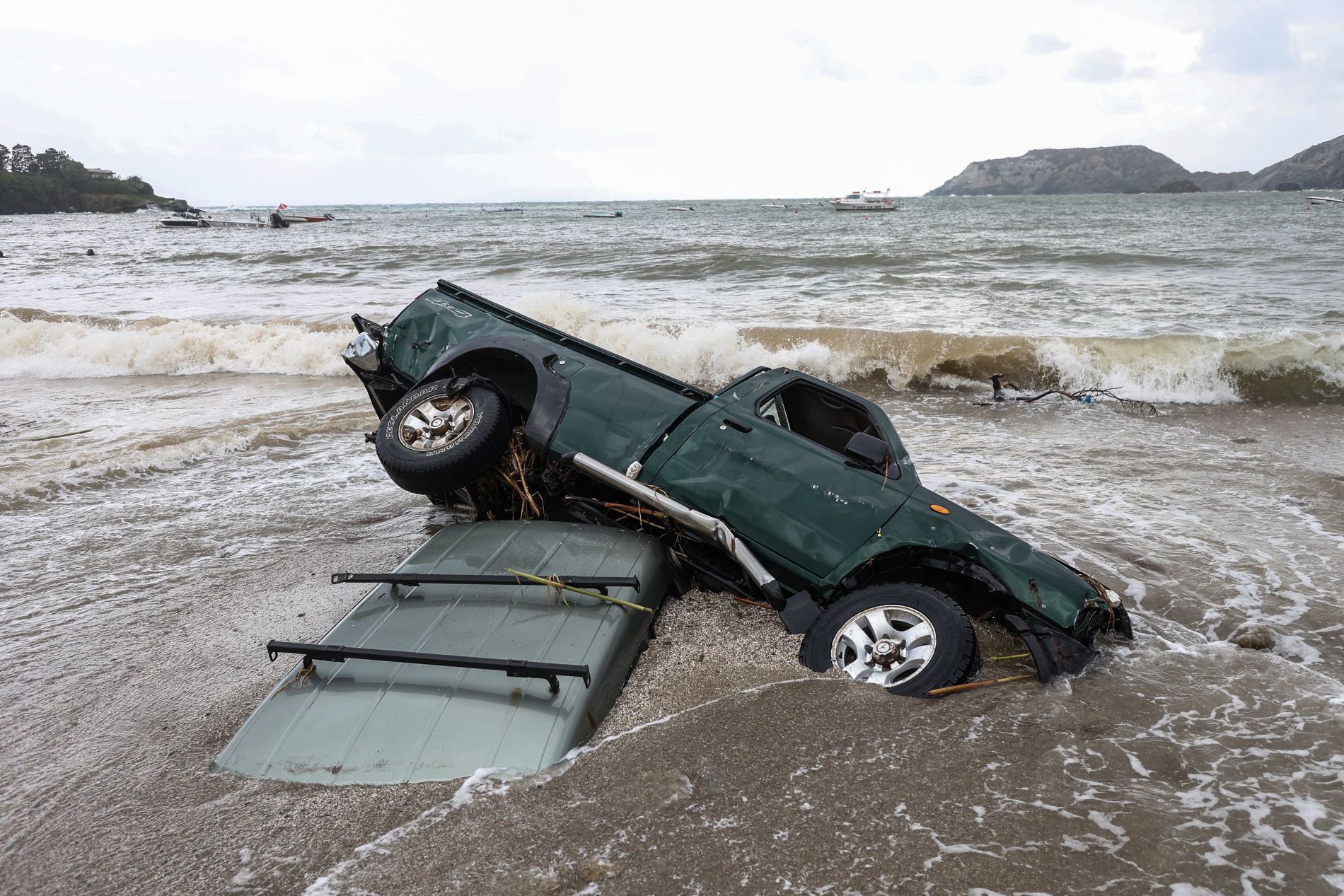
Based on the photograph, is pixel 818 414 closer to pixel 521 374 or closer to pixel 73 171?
pixel 521 374

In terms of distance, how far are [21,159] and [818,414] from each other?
16943cm

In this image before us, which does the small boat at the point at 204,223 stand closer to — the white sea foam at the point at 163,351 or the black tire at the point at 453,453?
the white sea foam at the point at 163,351

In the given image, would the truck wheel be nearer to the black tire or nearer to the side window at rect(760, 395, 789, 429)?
the side window at rect(760, 395, 789, 429)

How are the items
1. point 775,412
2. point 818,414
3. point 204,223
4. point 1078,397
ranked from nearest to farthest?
point 775,412 < point 818,414 < point 1078,397 < point 204,223

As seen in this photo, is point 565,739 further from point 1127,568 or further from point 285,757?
point 1127,568

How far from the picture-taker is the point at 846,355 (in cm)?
1305

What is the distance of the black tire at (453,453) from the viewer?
4.91m

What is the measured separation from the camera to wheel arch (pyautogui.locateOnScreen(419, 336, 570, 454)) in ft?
16.8

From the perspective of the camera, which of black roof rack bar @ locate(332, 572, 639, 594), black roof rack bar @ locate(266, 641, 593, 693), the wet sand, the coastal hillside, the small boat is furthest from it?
the coastal hillside

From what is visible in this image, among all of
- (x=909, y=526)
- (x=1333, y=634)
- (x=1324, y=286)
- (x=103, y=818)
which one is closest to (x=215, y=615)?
(x=103, y=818)

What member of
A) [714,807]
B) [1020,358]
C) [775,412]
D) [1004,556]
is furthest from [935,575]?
[1020,358]

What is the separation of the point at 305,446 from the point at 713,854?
710 cm

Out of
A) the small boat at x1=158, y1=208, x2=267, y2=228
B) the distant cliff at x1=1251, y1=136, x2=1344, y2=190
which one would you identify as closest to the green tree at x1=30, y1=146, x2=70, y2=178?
the small boat at x1=158, y1=208, x2=267, y2=228

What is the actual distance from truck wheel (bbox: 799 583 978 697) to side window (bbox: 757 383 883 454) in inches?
58.6
